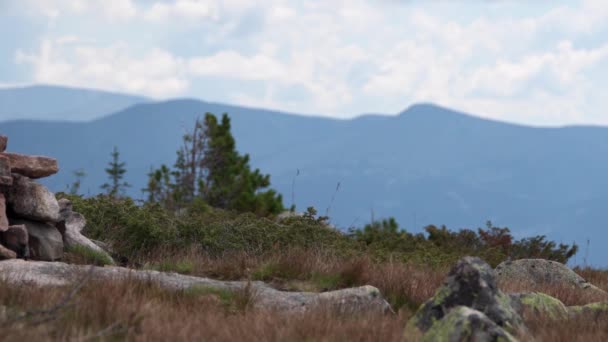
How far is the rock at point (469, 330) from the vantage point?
A: 20.2 feet

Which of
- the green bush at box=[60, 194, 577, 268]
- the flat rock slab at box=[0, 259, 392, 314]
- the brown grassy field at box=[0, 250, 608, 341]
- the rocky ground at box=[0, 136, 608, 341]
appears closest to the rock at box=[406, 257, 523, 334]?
the rocky ground at box=[0, 136, 608, 341]

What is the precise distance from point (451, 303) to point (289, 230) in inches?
261

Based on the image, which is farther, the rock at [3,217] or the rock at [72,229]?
the rock at [72,229]

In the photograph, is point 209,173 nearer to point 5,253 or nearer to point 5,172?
point 5,172

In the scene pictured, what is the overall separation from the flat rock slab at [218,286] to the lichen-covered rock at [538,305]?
138cm

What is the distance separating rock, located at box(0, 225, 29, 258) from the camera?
33.7 feet

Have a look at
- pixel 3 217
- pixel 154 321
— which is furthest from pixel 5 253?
pixel 154 321

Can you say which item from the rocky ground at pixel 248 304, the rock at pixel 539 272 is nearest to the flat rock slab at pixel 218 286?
the rocky ground at pixel 248 304

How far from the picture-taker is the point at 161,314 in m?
6.56

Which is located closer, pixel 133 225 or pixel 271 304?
pixel 271 304

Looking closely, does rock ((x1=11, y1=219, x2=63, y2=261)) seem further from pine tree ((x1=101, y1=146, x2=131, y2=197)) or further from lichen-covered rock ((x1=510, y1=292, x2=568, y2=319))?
pine tree ((x1=101, y1=146, x2=131, y2=197))

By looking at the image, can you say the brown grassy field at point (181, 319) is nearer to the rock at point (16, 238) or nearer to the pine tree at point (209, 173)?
the rock at point (16, 238)

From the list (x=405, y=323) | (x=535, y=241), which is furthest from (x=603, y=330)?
(x=535, y=241)

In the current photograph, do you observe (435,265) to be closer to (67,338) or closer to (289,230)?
(289,230)
